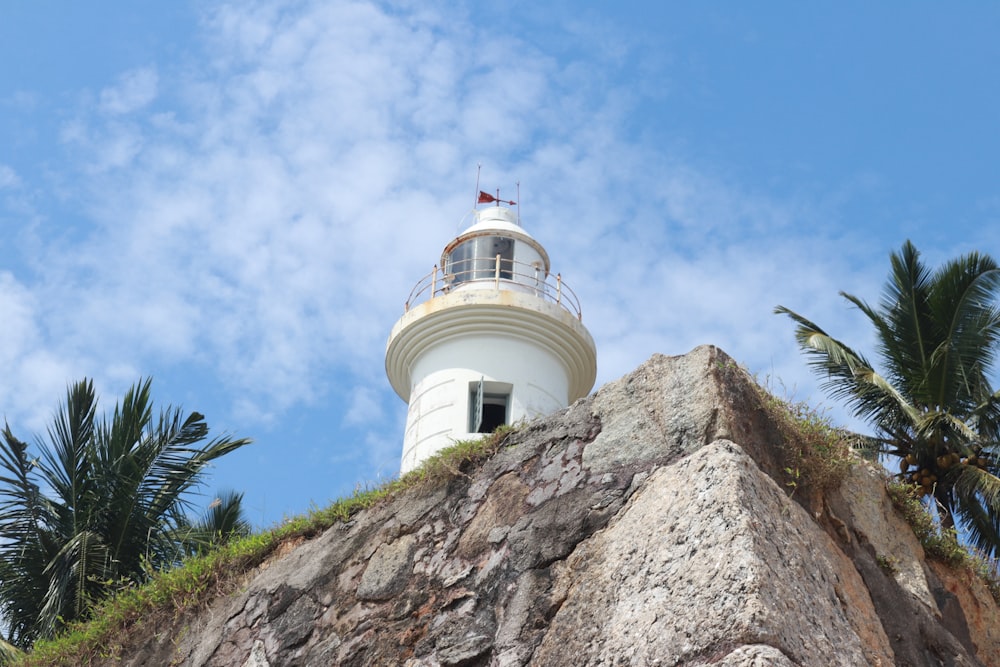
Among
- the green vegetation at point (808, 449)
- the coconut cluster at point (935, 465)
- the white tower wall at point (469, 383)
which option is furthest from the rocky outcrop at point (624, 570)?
the coconut cluster at point (935, 465)

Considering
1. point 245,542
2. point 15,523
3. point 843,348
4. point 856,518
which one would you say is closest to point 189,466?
point 15,523

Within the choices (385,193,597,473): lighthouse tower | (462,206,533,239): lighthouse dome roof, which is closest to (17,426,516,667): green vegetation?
(385,193,597,473): lighthouse tower

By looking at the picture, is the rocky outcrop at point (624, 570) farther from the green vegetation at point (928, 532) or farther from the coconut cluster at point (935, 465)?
the coconut cluster at point (935, 465)

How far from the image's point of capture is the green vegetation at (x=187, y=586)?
9.66 metres

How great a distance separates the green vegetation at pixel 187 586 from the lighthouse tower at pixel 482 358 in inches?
202

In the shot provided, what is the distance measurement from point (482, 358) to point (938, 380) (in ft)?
24.9

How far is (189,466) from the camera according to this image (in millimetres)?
13219

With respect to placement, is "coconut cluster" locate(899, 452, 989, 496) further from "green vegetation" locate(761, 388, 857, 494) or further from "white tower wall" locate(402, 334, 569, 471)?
"green vegetation" locate(761, 388, 857, 494)

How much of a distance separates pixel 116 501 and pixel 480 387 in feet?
17.3

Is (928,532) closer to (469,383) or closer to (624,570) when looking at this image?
(624,570)

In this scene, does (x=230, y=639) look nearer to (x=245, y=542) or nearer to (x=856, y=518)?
(x=245, y=542)

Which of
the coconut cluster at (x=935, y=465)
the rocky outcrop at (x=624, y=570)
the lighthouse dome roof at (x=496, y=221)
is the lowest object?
the rocky outcrop at (x=624, y=570)

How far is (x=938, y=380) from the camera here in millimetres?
17969

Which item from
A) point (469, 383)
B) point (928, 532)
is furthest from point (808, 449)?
point (469, 383)
